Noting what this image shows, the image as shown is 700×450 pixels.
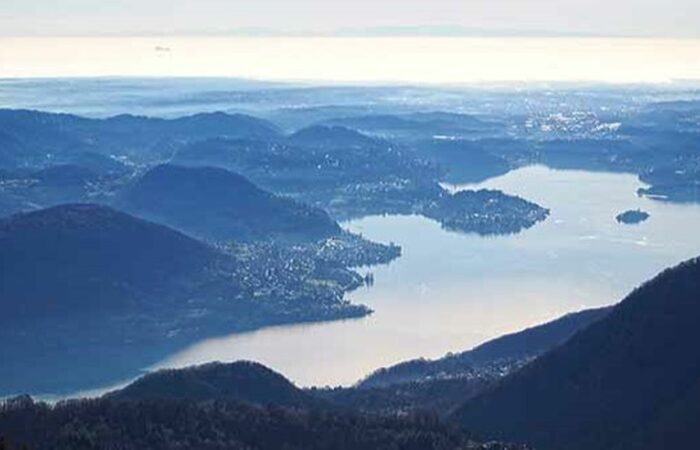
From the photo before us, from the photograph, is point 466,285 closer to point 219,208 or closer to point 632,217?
point 219,208

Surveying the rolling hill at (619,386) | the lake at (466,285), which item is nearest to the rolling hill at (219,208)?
the lake at (466,285)

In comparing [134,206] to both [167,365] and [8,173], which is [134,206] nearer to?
[8,173]

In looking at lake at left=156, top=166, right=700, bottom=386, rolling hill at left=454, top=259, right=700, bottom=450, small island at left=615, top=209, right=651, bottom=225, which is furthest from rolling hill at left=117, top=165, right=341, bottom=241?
rolling hill at left=454, top=259, right=700, bottom=450

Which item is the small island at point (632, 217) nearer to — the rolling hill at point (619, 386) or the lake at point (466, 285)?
the lake at point (466, 285)

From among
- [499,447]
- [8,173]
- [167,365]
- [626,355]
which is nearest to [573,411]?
[626,355]

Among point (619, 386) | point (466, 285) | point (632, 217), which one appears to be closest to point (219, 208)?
point (466, 285)

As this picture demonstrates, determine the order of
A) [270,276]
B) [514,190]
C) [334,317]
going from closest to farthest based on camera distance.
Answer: [334,317] < [270,276] < [514,190]

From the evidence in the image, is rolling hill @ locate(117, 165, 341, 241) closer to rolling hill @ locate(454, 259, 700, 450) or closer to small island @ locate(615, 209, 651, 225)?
small island @ locate(615, 209, 651, 225)
